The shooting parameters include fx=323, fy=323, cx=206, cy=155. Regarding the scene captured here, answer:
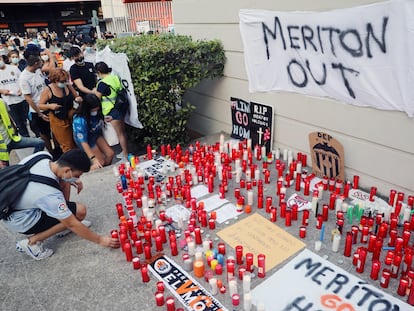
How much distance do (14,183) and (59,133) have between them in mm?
2646

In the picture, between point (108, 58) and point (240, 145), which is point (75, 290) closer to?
point (240, 145)

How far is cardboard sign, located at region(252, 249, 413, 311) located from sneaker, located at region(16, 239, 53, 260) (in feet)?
7.14

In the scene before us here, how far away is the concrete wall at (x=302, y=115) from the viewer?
3.70m

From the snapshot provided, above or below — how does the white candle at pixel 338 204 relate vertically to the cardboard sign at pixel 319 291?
above

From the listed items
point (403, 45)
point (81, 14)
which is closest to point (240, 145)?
point (403, 45)

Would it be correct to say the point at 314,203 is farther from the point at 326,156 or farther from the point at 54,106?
the point at 54,106

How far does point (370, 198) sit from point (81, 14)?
99.2 ft

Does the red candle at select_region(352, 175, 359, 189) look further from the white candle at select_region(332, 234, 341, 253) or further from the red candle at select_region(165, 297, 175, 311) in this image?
the red candle at select_region(165, 297, 175, 311)

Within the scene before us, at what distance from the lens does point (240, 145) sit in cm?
525

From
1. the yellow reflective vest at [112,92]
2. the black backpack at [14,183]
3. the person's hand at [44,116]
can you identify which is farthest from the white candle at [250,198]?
the person's hand at [44,116]

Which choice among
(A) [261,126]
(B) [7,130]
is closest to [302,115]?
(A) [261,126]

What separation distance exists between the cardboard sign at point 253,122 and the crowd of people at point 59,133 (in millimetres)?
1947

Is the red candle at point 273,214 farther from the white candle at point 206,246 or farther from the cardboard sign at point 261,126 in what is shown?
the cardboard sign at point 261,126

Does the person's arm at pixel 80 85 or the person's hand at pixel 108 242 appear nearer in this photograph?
the person's hand at pixel 108 242
